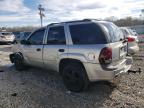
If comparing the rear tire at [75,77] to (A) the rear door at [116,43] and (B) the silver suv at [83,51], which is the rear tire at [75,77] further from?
(A) the rear door at [116,43]

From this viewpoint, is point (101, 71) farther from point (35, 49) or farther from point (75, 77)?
point (35, 49)

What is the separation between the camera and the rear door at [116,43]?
5.61m

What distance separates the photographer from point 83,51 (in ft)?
18.8

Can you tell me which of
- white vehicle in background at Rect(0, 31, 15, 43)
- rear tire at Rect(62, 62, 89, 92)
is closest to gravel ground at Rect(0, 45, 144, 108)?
rear tire at Rect(62, 62, 89, 92)

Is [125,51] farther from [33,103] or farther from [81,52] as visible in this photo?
[33,103]

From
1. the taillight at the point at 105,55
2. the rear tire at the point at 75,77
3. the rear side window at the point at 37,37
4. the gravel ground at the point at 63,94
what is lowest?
the gravel ground at the point at 63,94

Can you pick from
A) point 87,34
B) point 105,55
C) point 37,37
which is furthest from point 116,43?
point 37,37

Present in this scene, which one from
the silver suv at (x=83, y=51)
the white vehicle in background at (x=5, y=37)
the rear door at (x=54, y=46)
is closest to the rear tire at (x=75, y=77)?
the silver suv at (x=83, y=51)

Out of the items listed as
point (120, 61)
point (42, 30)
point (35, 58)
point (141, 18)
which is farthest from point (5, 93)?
point (141, 18)

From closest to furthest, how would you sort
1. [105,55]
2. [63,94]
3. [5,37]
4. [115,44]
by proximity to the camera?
[105,55]
[115,44]
[63,94]
[5,37]

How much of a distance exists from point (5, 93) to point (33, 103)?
1.23 meters

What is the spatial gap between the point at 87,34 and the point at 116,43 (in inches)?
30.3

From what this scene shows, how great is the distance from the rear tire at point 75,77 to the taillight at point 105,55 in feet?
2.24

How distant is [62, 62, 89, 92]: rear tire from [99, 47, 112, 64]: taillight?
682mm
